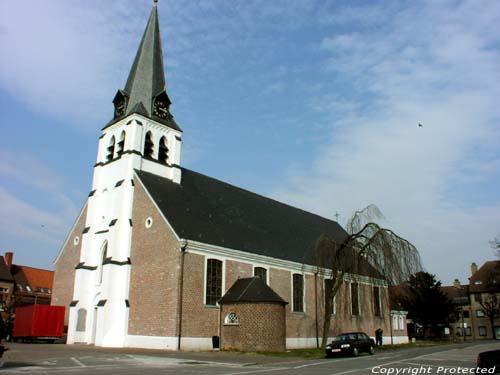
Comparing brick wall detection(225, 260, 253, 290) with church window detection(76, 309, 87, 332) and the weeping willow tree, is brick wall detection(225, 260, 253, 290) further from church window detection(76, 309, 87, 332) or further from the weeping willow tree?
church window detection(76, 309, 87, 332)

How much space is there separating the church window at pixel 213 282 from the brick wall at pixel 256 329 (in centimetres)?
135

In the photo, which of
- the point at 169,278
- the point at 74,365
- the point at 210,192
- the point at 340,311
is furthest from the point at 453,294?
the point at 74,365

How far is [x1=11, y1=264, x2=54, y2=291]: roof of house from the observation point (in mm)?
63188

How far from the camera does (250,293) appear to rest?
82.2 feet

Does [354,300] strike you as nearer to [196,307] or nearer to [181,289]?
[196,307]

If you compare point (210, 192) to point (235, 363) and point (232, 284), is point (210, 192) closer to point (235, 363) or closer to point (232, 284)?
point (232, 284)

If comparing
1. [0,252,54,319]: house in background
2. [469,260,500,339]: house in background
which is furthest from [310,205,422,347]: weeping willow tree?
[469,260,500,339]: house in background

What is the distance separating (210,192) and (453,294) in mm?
65346

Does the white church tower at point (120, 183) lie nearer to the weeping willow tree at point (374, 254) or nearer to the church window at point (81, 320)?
the church window at point (81, 320)

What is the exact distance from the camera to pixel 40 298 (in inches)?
2486

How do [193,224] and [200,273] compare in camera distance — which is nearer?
[200,273]

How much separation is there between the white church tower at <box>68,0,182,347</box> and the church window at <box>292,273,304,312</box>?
10600 mm

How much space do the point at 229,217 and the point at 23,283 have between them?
145 feet

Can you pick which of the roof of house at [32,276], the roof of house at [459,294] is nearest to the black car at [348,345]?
the roof of house at [32,276]
